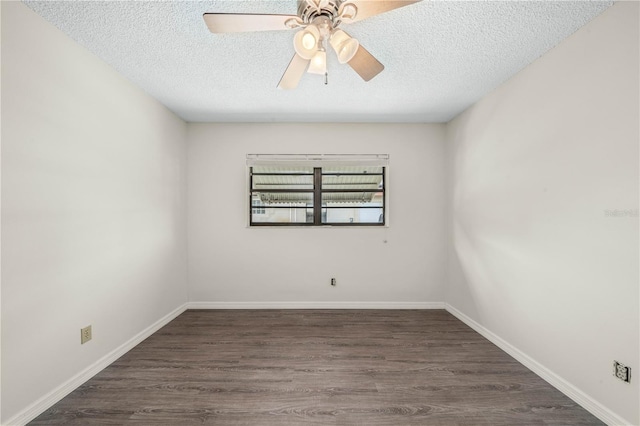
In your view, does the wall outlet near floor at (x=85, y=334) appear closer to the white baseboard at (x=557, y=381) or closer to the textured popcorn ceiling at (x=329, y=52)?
the textured popcorn ceiling at (x=329, y=52)

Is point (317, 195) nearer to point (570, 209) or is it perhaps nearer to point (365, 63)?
point (365, 63)

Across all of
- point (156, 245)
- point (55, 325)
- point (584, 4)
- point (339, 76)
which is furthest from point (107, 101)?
point (584, 4)

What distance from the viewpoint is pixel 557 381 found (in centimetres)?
196

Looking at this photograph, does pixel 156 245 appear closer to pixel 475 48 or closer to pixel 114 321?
pixel 114 321

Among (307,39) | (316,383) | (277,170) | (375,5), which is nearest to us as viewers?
(375,5)

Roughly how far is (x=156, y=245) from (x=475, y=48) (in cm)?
336

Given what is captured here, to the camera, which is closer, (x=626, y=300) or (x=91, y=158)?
(x=626, y=300)

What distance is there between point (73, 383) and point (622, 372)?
3439 mm

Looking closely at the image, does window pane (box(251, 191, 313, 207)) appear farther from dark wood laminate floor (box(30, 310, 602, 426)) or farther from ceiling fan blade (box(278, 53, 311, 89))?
ceiling fan blade (box(278, 53, 311, 89))

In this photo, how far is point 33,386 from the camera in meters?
1.67

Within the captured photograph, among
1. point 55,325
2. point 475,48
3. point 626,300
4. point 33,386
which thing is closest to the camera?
point 626,300

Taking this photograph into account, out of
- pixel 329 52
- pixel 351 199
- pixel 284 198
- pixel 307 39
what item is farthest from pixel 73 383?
pixel 351 199

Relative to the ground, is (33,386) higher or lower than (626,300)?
lower

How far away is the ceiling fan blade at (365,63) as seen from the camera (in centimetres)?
159
